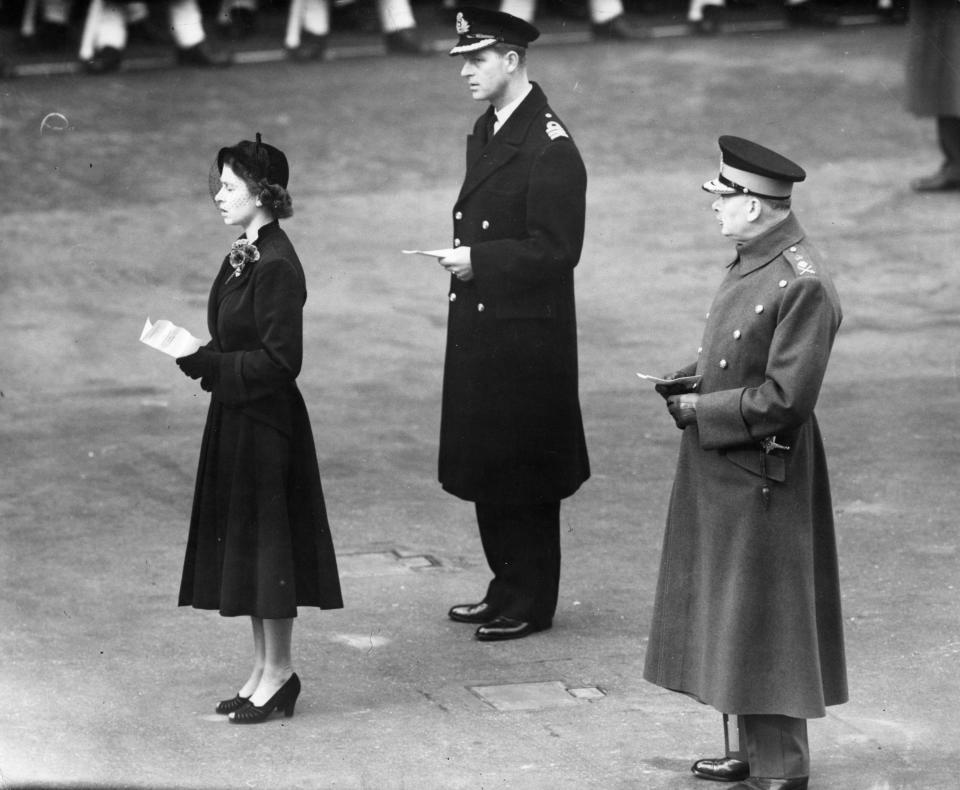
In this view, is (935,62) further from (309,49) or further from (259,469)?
(259,469)

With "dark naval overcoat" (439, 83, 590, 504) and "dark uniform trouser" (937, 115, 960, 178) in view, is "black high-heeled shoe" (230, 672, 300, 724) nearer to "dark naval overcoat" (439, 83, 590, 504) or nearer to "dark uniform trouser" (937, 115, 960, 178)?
"dark naval overcoat" (439, 83, 590, 504)

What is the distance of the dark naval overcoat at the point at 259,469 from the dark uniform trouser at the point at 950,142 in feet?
28.1

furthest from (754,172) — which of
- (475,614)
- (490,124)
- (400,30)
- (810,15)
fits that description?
(810,15)

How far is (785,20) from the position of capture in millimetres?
17812

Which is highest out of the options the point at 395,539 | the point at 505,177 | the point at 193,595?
the point at 505,177

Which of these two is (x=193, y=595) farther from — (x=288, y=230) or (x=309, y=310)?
Result: (x=288, y=230)

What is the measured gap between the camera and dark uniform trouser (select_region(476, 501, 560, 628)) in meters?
7.07

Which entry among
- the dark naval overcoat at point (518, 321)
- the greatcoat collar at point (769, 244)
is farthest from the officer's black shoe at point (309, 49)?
the greatcoat collar at point (769, 244)

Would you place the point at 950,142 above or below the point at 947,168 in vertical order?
above

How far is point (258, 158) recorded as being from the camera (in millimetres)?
6000

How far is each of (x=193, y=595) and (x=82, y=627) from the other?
104cm

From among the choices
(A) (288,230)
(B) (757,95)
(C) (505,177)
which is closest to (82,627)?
(C) (505,177)

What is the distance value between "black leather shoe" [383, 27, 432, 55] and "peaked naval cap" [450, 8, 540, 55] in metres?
10.5

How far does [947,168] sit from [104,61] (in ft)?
23.4
